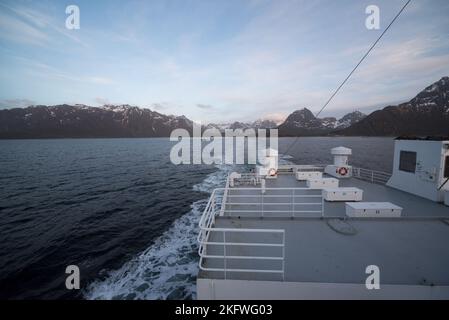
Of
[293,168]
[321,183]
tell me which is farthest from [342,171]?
[321,183]

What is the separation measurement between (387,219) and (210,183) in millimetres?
23249

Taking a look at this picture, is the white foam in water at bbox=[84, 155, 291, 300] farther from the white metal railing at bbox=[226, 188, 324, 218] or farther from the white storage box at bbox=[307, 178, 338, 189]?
the white storage box at bbox=[307, 178, 338, 189]

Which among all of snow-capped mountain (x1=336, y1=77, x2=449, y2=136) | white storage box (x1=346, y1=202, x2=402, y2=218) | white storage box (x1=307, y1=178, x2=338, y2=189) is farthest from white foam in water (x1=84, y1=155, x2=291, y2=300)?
snow-capped mountain (x1=336, y1=77, x2=449, y2=136)

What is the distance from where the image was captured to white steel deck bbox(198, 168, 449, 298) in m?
4.85

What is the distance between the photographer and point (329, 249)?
19.7 ft

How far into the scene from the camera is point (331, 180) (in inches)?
514

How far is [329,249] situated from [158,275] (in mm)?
6942

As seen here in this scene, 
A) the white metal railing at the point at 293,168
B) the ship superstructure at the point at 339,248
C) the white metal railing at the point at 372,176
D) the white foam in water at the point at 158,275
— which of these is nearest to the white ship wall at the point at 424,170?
the ship superstructure at the point at 339,248

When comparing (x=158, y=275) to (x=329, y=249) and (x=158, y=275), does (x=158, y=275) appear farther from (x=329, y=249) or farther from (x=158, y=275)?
(x=329, y=249)

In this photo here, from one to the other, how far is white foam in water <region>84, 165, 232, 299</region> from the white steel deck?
9.97 feet
